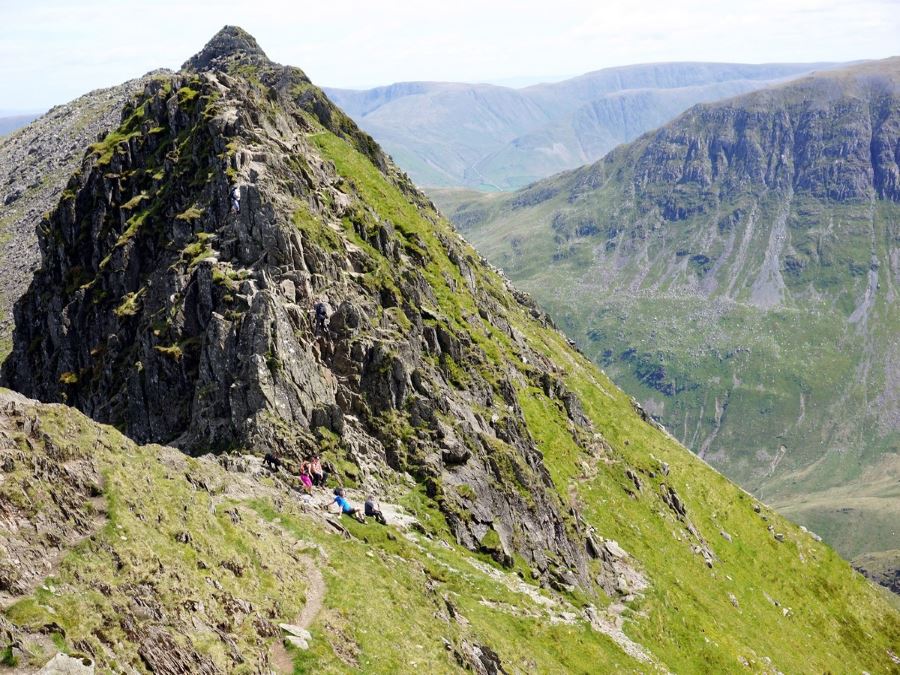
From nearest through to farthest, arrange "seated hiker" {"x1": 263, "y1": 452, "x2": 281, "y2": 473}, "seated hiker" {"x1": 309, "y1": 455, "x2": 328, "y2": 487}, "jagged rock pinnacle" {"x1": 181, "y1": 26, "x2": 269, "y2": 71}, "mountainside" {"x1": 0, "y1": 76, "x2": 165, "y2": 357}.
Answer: "seated hiker" {"x1": 263, "y1": 452, "x2": 281, "y2": 473} < "seated hiker" {"x1": 309, "y1": 455, "x2": 328, "y2": 487} < "mountainside" {"x1": 0, "y1": 76, "x2": 165, "y2": 357} < "jagged rock pinnacle" {"x1": 181, "y1": 26, "x2": 269, "y2": 71}

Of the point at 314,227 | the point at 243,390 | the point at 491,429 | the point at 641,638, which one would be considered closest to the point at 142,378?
the point at 243,390

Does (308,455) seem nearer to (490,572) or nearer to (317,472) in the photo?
(317,472)

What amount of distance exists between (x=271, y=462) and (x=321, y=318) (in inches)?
547

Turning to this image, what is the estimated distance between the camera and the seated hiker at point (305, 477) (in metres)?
50.4

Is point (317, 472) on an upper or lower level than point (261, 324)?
lower

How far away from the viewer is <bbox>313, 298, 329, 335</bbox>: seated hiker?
200 feet

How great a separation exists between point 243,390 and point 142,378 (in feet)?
45.2

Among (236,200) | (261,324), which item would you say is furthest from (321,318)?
(236,200)

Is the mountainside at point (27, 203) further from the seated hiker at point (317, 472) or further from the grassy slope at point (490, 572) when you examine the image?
the seated hiker at point (317, 472)

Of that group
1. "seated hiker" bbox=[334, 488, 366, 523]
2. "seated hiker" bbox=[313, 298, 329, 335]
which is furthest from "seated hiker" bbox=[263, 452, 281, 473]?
"seated hiker" bbox=[313, 298, 329, 335]

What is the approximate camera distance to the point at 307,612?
3578 cm

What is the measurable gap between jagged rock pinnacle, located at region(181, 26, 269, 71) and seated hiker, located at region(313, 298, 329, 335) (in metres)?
124

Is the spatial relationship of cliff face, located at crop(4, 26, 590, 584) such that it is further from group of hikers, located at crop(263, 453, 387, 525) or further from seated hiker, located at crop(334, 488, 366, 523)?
seated hiker, located at crop(334, 488, 366, 523)

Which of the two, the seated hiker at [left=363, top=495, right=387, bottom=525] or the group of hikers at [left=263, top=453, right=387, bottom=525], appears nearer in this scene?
the group of hikers at [left=263, top=453, right=387, bottom=525]
